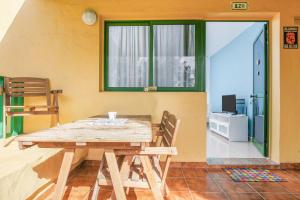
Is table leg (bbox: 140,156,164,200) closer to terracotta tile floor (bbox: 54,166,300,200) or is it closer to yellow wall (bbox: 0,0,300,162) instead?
terracotta tile floor (bbox: 54,166,300,200)

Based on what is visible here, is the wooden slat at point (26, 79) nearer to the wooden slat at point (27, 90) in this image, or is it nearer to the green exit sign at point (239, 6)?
the wooden slat at point (27, 90)

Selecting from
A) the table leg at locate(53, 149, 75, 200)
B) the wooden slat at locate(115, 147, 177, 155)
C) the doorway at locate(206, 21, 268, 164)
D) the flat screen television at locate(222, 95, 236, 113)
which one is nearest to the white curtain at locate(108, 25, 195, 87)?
the doorway at locate(206, 21, 268, 164)

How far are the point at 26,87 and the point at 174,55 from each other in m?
1.96

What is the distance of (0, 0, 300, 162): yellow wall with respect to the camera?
3137 millimetres

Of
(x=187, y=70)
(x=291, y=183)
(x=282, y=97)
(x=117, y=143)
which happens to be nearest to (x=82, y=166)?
(x=187, y=70)

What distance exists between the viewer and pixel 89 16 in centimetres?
310

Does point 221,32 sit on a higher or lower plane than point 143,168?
higher

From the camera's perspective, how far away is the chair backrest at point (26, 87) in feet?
9.27

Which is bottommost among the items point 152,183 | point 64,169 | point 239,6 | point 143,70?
point 152,183

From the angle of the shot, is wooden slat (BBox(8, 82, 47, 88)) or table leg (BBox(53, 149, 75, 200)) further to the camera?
wooden slat (BBox(8, 82, 47, 88))

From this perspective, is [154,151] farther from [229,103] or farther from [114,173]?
[229,103]

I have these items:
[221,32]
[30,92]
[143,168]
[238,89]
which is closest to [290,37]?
[143,168]

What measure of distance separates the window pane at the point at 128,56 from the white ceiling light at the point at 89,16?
285 mm

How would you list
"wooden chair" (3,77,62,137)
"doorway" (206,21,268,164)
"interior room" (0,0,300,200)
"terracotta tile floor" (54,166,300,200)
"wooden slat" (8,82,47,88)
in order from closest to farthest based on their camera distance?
"terracotta tile floor" (54,166,300,200) → "wooden chair" (3,77,62,137) → "wooden slat" (8,82,47,88) → "interior room" (0,0,300,200) → "doorway" (206,21,268,164)
